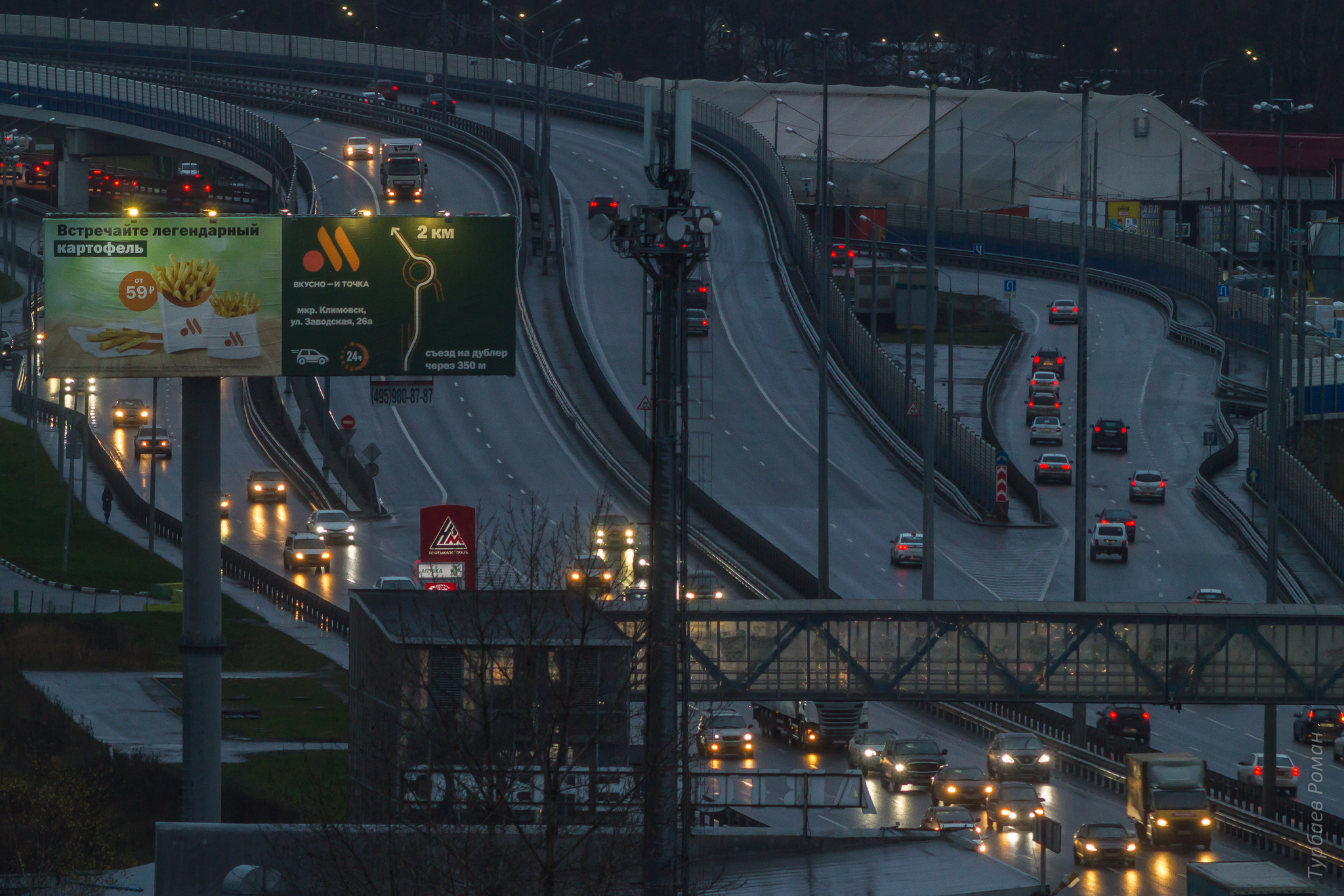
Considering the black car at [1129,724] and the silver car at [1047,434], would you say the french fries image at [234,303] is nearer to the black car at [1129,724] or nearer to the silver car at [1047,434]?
the black car at [1129,724]

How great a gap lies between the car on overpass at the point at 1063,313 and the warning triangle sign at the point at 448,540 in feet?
227

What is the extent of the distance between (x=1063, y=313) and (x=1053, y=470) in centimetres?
3309

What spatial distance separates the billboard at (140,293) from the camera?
112 feet

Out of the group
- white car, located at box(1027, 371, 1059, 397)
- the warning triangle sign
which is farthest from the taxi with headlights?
A: white car, located at box(1027, 371, 1059, 397)

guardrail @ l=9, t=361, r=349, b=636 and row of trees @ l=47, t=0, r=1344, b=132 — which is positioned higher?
row of trees @ l=47, t=0, r=1344, b=132

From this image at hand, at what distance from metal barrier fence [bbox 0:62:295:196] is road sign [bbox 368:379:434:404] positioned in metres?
88.7

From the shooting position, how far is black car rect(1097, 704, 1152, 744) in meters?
52.0

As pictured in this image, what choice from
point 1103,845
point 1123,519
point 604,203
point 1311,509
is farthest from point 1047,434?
point 1103,845

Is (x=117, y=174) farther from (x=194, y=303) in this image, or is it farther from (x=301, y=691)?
(x=194, y=303)

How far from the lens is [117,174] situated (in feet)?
472

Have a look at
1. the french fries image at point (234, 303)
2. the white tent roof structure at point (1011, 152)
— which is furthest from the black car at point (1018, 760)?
the white tent roof structure at point (1011, 152)

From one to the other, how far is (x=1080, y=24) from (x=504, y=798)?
588 ft

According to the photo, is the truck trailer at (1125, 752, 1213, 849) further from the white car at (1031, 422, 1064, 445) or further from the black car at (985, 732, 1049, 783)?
the white car at (1031, 422, 1064, 445)

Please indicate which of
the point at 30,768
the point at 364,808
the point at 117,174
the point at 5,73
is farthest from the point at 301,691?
the point at 117,174
